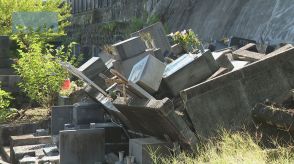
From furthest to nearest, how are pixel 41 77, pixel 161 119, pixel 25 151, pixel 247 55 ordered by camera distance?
pixel 41 77
pixel 25 151
pixel 247 55
pixel 161 119

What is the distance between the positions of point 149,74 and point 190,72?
2.52ft

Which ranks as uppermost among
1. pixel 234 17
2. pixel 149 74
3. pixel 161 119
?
pixel 234 17

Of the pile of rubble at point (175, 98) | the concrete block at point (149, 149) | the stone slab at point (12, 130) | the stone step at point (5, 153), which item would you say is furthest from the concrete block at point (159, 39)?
the stone slab at point (12, 130)

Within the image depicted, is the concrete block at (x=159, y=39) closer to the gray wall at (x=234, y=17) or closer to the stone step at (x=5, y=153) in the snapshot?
the stone step at (x=5, y=153)

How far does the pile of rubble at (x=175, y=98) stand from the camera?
23.4 feet

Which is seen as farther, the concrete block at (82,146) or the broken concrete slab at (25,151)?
the broken concrete slab at (25,151)

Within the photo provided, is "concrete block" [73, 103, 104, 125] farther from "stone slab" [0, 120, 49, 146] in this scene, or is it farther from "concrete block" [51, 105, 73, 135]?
"stone slab" [0, 120, 49, 146]

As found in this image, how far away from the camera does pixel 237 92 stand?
7.27 m

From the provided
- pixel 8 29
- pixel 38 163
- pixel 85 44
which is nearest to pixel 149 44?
pixel 38 163

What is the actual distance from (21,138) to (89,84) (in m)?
2.28

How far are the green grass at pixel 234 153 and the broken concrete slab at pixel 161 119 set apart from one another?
0.79 ft

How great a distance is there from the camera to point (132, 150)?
795 centimetres

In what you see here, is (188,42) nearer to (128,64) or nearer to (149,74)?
(128,64)

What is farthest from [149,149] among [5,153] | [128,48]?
[5,153]
